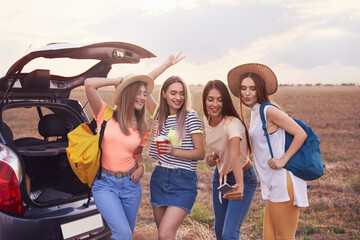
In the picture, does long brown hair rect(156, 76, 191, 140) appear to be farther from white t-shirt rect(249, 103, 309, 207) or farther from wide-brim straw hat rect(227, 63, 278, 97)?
white t-shirt rect(249, 103, 309, 207)

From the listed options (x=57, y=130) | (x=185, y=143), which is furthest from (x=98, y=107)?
(x=57, y=130)

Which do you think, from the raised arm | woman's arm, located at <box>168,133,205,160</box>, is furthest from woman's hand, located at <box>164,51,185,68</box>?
woman's arm, located at <box>168,133,205,160</box>

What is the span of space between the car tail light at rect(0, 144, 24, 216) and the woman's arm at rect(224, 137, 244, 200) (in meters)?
1.56

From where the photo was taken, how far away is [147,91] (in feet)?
10.6

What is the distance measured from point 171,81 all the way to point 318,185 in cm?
511

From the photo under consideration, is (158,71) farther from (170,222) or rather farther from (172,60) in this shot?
(170,222)

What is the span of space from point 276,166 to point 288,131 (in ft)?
0.89

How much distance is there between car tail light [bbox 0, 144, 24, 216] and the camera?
2611 mm

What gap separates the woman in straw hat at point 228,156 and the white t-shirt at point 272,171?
134mm

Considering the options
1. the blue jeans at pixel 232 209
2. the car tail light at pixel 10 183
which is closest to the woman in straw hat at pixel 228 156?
the blue jeans at pixel 232 209

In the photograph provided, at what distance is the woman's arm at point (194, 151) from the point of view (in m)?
2.84

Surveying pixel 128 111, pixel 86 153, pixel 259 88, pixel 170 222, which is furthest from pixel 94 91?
pixel 259 88

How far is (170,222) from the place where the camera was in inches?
110

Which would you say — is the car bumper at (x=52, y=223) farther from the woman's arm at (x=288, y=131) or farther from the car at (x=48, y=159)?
the woman's arm at (x=288, y=131)
